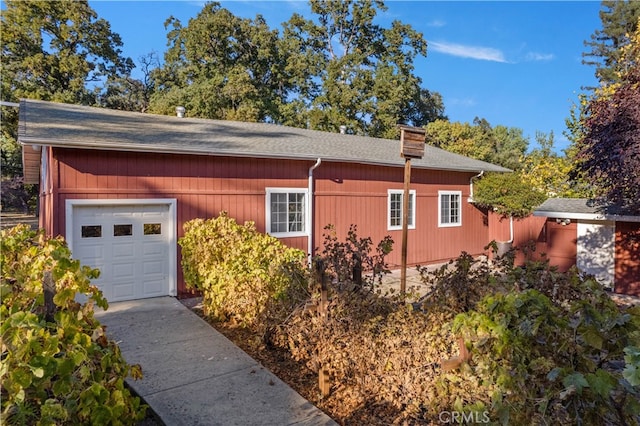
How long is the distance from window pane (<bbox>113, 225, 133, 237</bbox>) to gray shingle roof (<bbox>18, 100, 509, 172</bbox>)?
1.51m

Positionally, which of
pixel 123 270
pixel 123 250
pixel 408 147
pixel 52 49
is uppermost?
pixel 52 49

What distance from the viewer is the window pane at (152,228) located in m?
8.17

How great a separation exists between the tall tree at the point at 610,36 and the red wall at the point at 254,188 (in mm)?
22405

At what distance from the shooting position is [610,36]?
2891 cm

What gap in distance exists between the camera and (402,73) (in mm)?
27703

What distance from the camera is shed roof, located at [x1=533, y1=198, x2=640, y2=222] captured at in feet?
31.2

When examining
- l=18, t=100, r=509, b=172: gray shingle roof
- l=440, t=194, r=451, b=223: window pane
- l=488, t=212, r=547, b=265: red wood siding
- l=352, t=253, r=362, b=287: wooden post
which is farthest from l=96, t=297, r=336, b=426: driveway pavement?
l=488, t=212, r=547, b=265: red wood siding

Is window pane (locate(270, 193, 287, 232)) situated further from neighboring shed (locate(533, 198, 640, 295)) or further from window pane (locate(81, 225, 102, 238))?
neighboring shed (locate(533, 198, 640, 295))

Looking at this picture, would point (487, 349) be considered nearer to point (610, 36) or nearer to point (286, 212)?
point (286, 212)

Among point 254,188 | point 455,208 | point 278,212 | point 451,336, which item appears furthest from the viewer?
point 455,208

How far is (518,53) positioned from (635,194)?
7.03 metres

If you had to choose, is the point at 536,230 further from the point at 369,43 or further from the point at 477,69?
the point at 369,43

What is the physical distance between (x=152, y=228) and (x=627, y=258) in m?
10.8

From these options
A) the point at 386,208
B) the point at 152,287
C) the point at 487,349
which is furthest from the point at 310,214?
the point at 487,349
